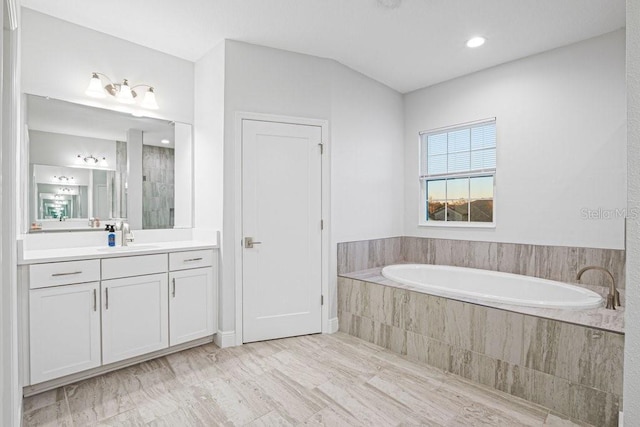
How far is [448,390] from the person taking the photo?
2.31 metres

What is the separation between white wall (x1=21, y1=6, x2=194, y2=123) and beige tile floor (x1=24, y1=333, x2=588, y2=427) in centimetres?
218

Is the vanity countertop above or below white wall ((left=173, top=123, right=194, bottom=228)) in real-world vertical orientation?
below

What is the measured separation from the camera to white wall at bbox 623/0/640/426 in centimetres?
67

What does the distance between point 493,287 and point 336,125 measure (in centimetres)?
223

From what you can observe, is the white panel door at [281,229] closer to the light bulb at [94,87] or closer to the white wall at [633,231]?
the light bulb at [94,87]

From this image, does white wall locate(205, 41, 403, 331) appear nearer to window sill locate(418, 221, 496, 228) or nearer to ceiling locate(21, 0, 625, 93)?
ceiling locate(21, 0, 625, 93)

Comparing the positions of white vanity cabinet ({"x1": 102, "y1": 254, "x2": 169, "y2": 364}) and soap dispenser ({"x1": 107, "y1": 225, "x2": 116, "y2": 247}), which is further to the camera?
soap dispenser ({"x1": 107, "y1": 225, "x2": 116, "y2": 247})

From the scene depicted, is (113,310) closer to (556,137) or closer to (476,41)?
(476,41)

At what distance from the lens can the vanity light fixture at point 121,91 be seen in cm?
275

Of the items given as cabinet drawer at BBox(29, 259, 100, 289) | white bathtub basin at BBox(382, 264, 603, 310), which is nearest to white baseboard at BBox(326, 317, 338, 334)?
white bathtub basin at BBox(382, 264, 603, 310)

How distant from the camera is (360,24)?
271 cm

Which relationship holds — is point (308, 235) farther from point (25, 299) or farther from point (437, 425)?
point (25, 299)

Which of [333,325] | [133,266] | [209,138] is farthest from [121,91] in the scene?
[333,325]

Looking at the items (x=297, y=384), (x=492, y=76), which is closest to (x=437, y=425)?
(x=297, y=384)
